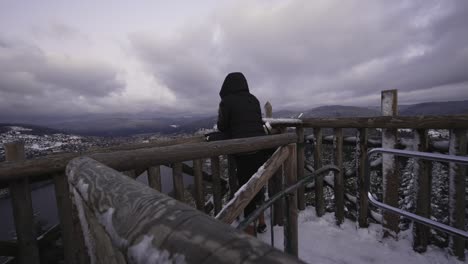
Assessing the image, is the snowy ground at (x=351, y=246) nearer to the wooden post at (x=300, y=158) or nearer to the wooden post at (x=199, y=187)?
the wooden post at (x=300, y=158)

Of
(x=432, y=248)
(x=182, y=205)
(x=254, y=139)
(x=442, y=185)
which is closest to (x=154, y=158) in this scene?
(x=254, y=139)

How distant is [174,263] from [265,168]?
172 cm

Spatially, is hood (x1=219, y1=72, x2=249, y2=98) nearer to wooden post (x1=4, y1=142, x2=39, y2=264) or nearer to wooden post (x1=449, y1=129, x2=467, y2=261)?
wooden post (x1=4, y1=142, x2=39, y2=264)

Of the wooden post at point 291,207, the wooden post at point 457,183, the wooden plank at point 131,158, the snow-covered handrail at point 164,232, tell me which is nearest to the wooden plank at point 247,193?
the wooden post at point 291,207

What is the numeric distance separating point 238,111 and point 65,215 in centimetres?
196

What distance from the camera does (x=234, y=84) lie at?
2.96 metres

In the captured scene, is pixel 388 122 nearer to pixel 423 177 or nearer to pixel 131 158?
pixel 423 177

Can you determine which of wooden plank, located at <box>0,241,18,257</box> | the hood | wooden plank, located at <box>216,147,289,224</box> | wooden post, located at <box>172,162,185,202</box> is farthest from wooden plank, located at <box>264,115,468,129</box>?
wooden plank, located at <box>0,241,18,257</box>

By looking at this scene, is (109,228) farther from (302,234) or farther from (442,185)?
(442,185)

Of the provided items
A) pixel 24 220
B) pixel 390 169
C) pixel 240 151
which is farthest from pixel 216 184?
pixel 390 169

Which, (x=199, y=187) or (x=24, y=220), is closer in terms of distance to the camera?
(x=24, y=220)

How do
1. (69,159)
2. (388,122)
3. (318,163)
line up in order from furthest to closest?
(318,163) < (388,122) < (69,159)

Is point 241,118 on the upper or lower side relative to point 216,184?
upper

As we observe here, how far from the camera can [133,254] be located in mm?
457
